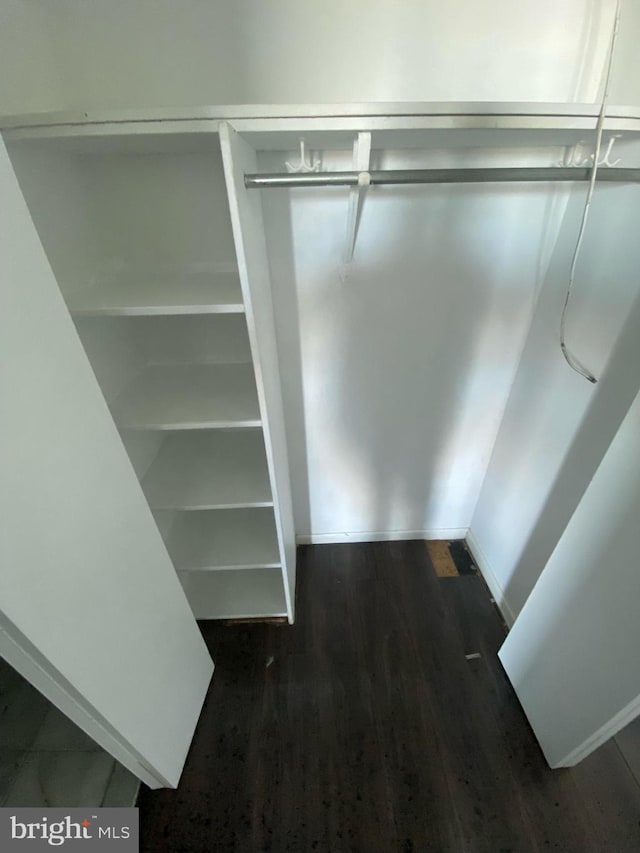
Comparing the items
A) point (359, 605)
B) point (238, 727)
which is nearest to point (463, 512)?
point (359, 605)

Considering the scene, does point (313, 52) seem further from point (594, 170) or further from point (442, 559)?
point (442, 559)

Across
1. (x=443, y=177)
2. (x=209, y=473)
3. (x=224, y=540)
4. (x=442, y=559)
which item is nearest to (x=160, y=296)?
(x=209, y=473)

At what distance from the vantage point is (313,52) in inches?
35.1

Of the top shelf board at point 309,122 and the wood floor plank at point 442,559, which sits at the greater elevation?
the top shelf board at point 309,122

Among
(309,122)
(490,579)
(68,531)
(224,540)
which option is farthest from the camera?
(490,579)

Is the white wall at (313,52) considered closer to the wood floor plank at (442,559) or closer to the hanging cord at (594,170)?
the hanging cord at (594,170)

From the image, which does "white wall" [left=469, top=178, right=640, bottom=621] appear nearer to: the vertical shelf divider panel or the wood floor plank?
the wood floor plank

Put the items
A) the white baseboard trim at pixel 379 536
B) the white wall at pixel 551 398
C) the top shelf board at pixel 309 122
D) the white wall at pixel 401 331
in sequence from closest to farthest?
the top shelf board at pixel 309 122, the white wall at pixel 551 398, the white wall at pixel 401 331, the white baseboard trim at pixel 379 536

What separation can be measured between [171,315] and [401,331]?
0.82 metres

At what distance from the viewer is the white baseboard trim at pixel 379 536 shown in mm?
1885

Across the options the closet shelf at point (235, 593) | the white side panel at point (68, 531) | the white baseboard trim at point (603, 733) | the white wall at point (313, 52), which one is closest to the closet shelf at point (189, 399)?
the white side panel at point (68, 531)

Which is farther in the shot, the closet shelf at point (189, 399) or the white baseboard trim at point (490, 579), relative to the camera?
the white baseboard trim at point (490, 579)

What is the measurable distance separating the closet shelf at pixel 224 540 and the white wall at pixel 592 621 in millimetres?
937

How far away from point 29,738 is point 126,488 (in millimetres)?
1178
